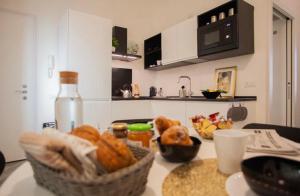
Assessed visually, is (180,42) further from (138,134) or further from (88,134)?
(88,134)

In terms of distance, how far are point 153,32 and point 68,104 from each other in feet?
12.3

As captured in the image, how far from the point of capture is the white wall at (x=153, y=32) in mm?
2260

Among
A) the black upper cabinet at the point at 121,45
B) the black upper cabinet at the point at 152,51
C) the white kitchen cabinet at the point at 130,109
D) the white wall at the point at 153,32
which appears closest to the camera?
the white wall at the point at 153,32

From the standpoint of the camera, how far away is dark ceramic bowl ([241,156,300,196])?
1.01 feet

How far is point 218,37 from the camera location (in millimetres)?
2316

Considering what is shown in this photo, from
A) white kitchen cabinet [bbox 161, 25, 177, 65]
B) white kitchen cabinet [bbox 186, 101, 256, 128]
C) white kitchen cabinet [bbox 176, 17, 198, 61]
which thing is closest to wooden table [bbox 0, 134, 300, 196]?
white kitchen cabinet [bbox 186, 101, 256, 128]

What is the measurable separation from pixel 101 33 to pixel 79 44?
0.40 m

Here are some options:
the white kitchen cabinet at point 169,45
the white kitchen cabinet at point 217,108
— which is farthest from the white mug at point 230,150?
the white kitchen cabinet at point 169,45

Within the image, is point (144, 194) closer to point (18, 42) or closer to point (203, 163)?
point (203, 163)

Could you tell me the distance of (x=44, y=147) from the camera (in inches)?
12.9

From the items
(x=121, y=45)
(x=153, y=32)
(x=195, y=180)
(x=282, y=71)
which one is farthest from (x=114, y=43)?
(x=195, y=180)

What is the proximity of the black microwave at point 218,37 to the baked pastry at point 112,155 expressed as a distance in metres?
2.19

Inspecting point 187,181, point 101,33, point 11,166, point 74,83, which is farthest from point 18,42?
point 187,181

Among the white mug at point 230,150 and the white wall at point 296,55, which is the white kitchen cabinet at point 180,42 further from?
the white mug at point 230,150
